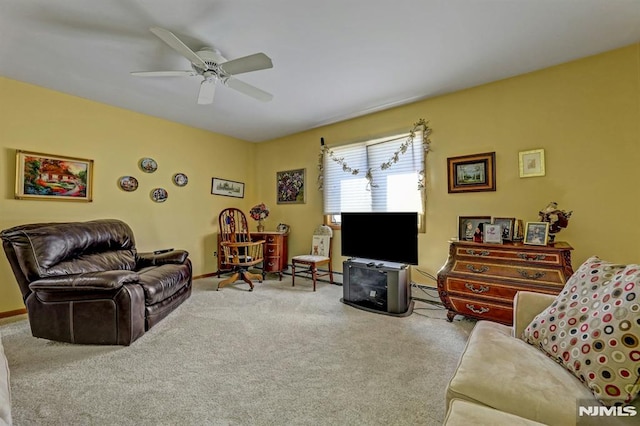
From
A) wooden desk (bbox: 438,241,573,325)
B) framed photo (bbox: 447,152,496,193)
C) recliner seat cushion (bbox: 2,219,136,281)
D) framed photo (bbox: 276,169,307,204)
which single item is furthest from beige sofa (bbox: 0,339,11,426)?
framed photo (bbox: 276,169,307,204)

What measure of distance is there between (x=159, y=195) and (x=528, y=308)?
446 centimetres

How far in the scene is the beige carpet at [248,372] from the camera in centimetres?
142

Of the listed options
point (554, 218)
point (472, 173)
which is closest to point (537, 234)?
point (554, 218)

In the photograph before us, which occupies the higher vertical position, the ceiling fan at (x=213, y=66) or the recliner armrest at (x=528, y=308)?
the ceiling fan at (x=213, y=66)

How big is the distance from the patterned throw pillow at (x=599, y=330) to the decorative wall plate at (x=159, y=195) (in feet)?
14.6

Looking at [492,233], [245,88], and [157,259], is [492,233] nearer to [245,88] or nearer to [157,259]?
[245,88]

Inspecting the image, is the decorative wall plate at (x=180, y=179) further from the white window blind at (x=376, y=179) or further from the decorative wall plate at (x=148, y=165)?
the white window blind at (x=376, y=179)

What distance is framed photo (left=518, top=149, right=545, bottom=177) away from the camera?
2639mm

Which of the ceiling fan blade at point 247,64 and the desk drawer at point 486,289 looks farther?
the desk drawer at point 486,289

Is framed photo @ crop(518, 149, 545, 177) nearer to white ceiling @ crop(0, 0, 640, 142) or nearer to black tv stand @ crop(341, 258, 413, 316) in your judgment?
white ceiling @ crop(0, 0, 640, 142)

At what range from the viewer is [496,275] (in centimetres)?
240

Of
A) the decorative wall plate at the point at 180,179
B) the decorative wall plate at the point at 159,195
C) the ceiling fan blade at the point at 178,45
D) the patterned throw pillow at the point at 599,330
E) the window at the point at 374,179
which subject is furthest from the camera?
the decorative wall plate at the point at 180,179

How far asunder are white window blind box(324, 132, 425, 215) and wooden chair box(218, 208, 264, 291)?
1.30 metres

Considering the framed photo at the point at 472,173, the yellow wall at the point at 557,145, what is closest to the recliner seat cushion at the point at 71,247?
the yellow wall at the point at 557,145
